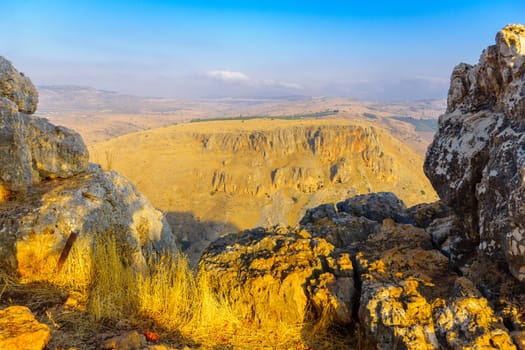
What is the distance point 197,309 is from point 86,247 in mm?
2324

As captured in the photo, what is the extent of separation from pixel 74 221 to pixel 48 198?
563 mm

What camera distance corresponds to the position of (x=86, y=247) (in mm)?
5359

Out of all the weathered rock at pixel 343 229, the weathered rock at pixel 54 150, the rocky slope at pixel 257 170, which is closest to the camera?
the weathered rock at pixel 54 150

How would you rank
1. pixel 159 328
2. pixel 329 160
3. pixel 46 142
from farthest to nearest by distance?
pixel 329 160
pixel 46 142
pixel 159 328

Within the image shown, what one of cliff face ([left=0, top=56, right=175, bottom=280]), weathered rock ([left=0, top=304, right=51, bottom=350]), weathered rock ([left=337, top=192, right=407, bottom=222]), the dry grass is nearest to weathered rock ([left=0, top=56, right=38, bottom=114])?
cliff face ([left=0, top=56, right=175, bottom=280])

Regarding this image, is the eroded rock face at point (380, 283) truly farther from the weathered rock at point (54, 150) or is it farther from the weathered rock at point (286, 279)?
the weathered rock at point (54, 150)

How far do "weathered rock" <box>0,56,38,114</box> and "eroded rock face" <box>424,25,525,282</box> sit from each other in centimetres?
667

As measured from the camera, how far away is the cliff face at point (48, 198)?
4.97m

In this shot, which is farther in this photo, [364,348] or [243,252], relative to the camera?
[243,252]

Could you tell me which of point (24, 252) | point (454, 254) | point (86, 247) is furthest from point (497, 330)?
point (24, 252)

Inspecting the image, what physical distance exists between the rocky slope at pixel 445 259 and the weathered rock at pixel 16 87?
425 centimetres

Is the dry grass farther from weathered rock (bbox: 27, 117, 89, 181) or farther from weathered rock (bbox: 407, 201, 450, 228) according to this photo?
weathered rock (bbox: 407, 201, 450, 228)

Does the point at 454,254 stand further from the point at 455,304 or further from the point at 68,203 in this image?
the point at 68,203

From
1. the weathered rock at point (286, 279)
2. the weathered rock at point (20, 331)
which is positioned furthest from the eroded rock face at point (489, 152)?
the weathered rock at point (20, 331)
